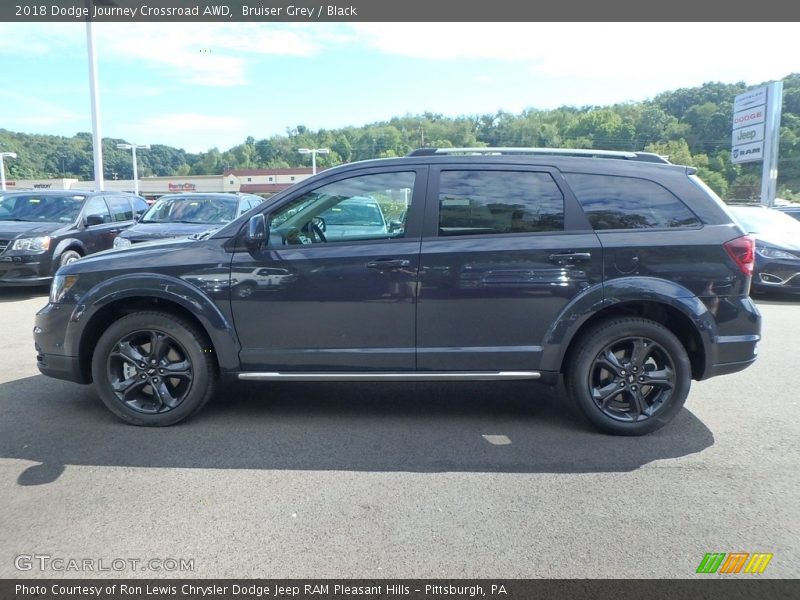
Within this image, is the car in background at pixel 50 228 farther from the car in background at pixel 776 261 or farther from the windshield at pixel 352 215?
the car in background at pixel 776 261

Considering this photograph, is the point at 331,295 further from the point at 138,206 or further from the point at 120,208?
the point at 138,206

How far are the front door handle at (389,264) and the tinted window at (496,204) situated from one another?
0.36m

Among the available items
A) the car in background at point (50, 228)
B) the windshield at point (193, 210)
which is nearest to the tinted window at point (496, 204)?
the windshield at point (193, 210)

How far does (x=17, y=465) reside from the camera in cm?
369

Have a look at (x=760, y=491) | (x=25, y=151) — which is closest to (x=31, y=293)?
(x=760, y=491)

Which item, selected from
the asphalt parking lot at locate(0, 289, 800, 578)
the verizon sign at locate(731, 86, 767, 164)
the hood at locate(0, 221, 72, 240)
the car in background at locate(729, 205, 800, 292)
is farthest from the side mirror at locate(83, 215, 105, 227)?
the verizon sign at locate(731, 86, 767, 164)

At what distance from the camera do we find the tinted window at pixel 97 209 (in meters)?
10.9

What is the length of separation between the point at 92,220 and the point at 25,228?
3.80 ft

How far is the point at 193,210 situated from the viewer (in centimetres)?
1027

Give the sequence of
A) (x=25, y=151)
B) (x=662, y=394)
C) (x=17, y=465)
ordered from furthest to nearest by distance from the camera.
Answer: (x=25, y=151), (x=662, y=394), (x=17, y=465)

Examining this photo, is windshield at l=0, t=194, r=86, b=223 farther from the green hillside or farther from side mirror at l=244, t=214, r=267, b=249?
the green hillside

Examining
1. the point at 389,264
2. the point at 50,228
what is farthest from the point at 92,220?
the point at 389,264

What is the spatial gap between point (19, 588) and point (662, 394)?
12.7ft

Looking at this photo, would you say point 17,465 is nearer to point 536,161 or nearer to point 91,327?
point 91,327
